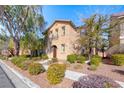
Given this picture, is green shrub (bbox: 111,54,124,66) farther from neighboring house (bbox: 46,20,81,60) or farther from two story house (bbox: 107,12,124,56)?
neighboring house (bbox: 46,20,81,60)

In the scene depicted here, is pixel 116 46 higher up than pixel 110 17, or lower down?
lower down

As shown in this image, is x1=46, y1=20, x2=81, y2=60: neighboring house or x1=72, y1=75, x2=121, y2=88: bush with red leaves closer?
x1=72, y1=75, x2=121, y2=88: bush with red leaves

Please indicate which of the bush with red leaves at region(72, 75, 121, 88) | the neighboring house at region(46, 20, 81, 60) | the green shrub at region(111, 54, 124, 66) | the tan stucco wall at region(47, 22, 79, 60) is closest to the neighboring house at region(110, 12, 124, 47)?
the green shrub at region(111, 54, 124, 66)

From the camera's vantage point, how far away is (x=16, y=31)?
31.9 m

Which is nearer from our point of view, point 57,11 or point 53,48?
point 57,11

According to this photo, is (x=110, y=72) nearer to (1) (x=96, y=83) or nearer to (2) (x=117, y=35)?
(1) (x=96, y=83)

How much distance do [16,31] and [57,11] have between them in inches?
380

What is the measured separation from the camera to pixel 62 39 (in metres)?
26.9

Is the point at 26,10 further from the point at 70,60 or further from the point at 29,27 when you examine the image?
the point at 70,60

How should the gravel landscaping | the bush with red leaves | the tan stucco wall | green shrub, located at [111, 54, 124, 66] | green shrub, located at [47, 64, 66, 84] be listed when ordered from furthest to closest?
the tan stucco wall
green shrub, located at [111, 54, 124, 66]
the gravel landscaping
green shrub, located at [47, 64, 66, 84]
the bush with red leaves

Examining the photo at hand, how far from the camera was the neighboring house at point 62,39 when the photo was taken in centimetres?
2589

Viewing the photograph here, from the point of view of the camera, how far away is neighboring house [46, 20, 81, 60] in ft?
84.9
